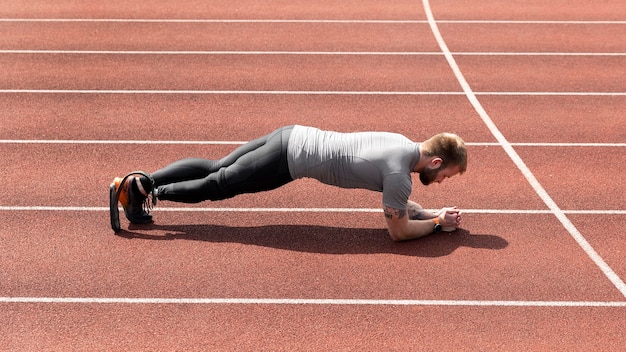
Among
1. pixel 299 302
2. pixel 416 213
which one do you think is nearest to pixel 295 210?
pixel 416 213

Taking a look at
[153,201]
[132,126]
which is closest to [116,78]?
[132,126]

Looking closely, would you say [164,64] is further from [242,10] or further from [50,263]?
[50,263]

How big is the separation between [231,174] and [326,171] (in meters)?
0.72

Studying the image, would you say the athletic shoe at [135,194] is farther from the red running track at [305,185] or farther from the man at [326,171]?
the red running track at [305,185]

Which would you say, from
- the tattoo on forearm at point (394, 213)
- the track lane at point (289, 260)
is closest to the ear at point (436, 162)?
the tattoo on forearm at point (394, 213)

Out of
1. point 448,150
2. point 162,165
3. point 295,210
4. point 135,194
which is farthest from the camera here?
point 162,165

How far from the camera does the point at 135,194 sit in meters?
7.35

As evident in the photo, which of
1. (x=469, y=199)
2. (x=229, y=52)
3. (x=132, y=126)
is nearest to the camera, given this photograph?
(x=469, y=199)

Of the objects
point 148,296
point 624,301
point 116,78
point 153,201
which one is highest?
point 116,78

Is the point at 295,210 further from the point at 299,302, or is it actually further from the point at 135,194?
the point at 299,302

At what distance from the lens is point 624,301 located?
662cm

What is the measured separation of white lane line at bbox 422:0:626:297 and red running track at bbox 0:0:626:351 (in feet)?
0.14

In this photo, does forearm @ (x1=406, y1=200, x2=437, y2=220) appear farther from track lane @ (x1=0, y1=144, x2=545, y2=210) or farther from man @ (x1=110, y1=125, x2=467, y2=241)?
track lane @ (x1=0, y1=144, x2=545, y2=210)

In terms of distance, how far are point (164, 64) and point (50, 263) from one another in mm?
4945
